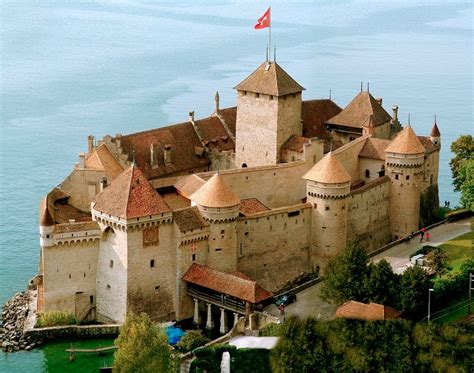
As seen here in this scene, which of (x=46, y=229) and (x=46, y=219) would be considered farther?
(x=46, y=229)

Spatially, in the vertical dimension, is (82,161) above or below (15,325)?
above

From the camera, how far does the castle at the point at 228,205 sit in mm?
49531

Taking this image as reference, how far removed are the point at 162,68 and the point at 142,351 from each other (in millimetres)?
87326

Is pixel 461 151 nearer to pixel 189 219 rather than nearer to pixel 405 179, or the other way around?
pixel 405 179

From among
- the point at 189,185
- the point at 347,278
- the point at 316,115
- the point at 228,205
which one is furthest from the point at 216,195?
the point at 316,115

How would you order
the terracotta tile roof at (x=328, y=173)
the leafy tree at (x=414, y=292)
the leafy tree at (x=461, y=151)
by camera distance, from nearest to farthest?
the leafy tree at (x=414, y=292) < the terracotta tile roof at (x=328, y=173) < the leafy tree at (x=461, y=151)

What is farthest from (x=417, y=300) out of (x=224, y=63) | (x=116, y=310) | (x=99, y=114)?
(x=224, y=63)

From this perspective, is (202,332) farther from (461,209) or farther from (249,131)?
(461,209)

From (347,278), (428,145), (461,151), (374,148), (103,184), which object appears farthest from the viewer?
(461,151)

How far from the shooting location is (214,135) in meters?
63.4

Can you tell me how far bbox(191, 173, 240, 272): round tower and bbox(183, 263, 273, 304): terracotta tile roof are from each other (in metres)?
0.97

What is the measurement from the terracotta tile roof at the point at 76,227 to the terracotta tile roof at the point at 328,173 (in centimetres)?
1285

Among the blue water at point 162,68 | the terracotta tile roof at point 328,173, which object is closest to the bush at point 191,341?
the blue water at point 162,68

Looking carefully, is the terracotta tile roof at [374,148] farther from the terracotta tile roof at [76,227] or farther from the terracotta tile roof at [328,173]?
the terracotta tile roof at [76,227]
